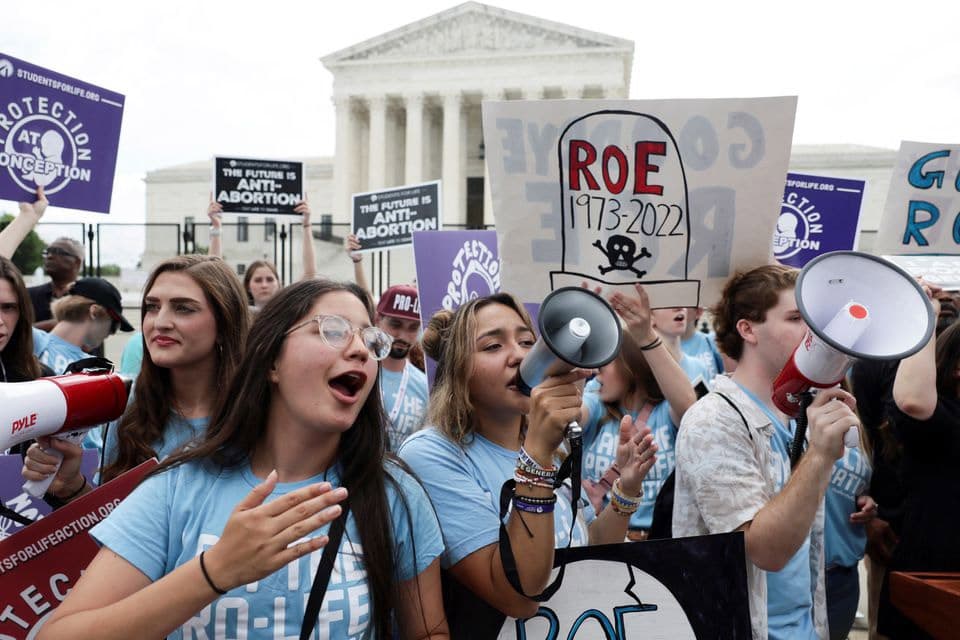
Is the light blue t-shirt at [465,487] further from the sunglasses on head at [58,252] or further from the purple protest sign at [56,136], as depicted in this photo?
the sunglasses on head at [58,252]

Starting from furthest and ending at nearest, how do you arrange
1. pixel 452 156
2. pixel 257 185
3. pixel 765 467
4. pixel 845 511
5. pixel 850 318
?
pixel 452 156, pixel 257 185, pixel 845 511, pixel 765 467, pixel 850 318

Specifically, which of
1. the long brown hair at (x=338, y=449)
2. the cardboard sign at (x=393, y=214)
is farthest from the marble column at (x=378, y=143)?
the long brown hair at (x=338, y=449)

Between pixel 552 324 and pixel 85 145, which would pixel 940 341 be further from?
pixel 85 145

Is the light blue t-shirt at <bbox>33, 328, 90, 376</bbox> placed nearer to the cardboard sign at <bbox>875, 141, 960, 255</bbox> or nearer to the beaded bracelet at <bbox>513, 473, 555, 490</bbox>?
the beaded bracelet at <bbox>513, 473, 555, 490</bbox>

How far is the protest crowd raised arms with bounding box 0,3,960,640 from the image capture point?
184 centimetres

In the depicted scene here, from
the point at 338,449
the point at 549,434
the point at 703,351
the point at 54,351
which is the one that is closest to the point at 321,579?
the point at 338,449

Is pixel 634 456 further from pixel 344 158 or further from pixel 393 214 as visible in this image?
pixel 344 158

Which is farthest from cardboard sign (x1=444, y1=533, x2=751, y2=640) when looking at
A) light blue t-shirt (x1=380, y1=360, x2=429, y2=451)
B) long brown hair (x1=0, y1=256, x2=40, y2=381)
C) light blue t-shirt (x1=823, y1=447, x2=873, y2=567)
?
light blue t-shirt (x1=380, y1=360, x2=429, y2=451)

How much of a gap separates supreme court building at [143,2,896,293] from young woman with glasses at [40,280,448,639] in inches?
1667

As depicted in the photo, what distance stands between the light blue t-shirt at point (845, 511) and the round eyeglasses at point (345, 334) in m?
2.34

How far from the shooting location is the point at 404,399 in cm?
494

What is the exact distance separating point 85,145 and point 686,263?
13.6ft

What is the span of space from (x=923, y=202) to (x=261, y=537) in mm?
3841

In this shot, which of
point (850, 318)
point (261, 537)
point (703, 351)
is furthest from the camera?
point (703, 351)
